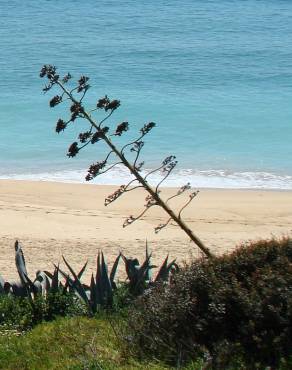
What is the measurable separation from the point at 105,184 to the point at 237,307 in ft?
47.1

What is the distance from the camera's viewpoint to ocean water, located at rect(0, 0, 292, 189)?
2278 centimetres

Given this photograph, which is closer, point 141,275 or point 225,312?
point 225,312

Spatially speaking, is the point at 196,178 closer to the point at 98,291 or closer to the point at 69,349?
the point at 98,291

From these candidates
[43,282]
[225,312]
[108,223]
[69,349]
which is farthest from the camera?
[108,223]

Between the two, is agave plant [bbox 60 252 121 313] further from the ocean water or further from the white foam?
the ocean water

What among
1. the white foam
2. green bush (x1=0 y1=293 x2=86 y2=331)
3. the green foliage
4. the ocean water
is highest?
the ocean water

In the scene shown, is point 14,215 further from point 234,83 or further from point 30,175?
point 234,83

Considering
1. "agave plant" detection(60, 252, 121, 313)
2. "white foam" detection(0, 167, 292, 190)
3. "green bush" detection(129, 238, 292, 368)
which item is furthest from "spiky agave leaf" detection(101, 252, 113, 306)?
"white foam" detection(0, 167, 292, 190)

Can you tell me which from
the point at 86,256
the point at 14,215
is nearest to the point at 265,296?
the point at 86,256

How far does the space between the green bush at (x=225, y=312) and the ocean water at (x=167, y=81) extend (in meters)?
13.7

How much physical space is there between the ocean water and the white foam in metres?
0.03

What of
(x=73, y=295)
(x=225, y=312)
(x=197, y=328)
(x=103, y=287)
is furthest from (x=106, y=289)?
(x=225, y=312)

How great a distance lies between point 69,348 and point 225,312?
130 centimetres

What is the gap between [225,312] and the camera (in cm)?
634
